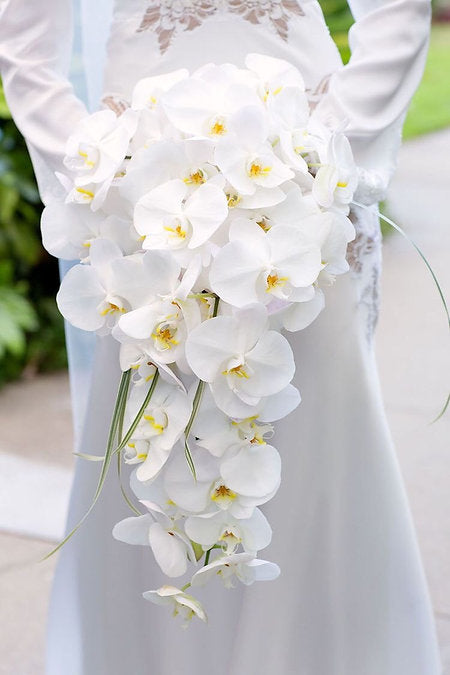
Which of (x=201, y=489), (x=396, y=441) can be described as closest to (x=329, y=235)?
(x=201, y=489)

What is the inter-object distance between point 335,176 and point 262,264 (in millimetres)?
205

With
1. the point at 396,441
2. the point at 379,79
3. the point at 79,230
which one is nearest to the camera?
the point at 79,230

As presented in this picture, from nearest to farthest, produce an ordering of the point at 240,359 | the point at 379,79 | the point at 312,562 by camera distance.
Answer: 1. the point at 240,359
2. the point at 379,79
3. the point at 312,562

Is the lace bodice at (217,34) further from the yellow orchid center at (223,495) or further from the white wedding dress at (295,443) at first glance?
the yellow orchid center at (223,495)

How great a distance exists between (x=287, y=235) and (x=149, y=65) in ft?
2.31

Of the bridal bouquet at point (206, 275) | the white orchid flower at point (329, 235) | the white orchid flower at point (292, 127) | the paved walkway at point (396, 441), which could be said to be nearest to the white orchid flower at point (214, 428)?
the bridal bouquet at point (206, 275)

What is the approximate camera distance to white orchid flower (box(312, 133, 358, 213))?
63.4 inches

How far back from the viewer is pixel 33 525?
3428 millimetres

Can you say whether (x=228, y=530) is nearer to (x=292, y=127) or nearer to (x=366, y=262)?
(x=292, y=127)

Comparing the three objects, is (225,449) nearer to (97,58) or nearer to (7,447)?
(97,58)

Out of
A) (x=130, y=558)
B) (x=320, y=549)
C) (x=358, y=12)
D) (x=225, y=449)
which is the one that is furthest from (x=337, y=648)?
(x=358, y=12)

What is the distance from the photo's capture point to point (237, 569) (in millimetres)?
1652

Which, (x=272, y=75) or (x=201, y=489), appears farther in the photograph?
(x=272, y=75)

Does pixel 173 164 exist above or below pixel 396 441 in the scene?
above
